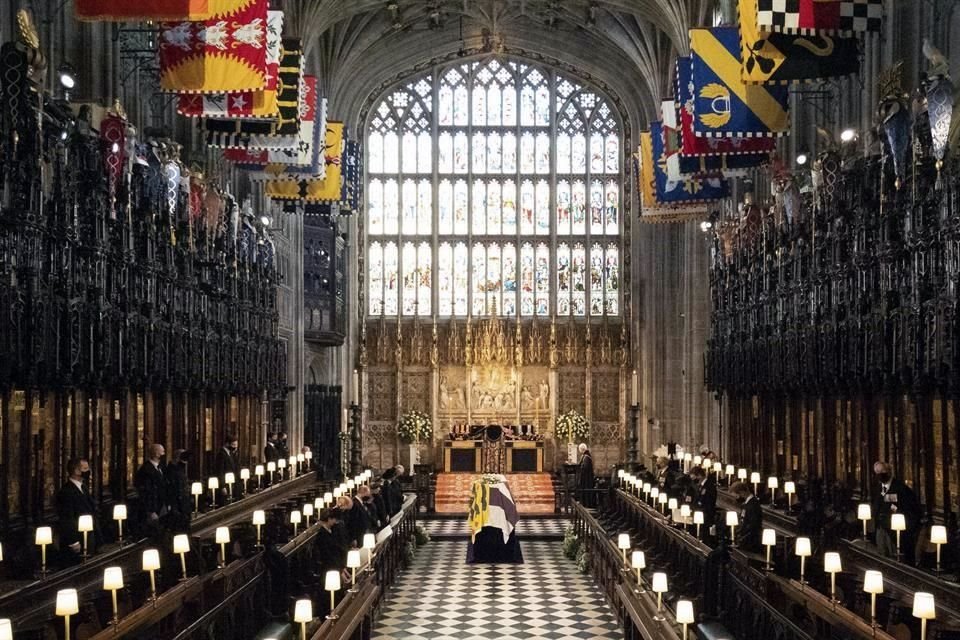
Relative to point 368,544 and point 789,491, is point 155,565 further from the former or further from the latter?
point 789,491

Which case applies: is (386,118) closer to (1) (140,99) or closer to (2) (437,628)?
(1) (140,99)

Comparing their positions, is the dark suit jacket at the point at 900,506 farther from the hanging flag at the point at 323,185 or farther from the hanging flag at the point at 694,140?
the hanging flag at the point at 323,185

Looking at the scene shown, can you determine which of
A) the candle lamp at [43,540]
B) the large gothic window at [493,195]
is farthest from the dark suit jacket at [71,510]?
the large gothic window at [493,195]

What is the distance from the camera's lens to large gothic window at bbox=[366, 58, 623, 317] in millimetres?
43719

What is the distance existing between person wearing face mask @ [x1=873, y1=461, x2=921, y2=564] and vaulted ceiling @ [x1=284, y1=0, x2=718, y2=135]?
24742mm

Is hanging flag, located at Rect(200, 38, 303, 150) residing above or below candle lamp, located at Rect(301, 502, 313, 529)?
above

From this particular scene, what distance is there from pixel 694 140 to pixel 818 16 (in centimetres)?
645

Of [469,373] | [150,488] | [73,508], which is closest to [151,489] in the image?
[150,488]

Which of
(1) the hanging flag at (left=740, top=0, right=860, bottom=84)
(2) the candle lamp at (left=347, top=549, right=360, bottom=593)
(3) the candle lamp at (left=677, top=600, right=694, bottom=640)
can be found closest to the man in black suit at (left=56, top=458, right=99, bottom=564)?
(2) the candle lamp at (left=347, top=549, right=360, bottom=593)

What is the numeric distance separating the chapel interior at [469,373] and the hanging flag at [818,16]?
0.14 feet

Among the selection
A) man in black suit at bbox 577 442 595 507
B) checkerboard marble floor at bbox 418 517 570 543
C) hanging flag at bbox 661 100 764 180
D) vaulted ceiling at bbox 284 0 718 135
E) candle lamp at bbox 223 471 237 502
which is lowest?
checkerboard marble floor at bbox 418 517 570 543

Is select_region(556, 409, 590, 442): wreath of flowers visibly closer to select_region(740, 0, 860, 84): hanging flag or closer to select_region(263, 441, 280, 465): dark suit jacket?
select_region(263, 441, 280, 465): dark suit jacket

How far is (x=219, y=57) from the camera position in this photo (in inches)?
659

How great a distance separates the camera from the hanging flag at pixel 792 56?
1661 cm
